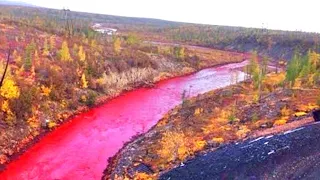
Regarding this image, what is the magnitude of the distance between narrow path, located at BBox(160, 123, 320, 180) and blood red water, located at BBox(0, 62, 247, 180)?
36.9 ft

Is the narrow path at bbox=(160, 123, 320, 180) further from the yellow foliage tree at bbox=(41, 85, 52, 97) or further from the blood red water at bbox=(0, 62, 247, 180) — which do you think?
the yellow foliage tree at bbox=(41, 85, 52, 97)

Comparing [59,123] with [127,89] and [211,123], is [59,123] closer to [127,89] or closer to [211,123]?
[211,123]

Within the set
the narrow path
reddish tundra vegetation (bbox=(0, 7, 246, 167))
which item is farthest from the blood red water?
the narrow path

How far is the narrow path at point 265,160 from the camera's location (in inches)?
994

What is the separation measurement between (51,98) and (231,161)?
3175 centimetres

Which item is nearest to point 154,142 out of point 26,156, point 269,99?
point 26,156

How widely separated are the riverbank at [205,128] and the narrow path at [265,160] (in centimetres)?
300

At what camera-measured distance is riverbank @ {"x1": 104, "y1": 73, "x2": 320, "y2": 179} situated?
35.7 metres

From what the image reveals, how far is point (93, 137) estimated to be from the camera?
47.3 metres

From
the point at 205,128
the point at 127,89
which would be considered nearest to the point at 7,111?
the point at 205,128

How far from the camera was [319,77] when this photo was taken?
60281 mm

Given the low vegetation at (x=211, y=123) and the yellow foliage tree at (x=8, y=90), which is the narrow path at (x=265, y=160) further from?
the yellow foliage tree at (x=8, y=90)

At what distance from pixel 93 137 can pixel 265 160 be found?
25388 mm

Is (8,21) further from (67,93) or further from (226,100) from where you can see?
(226,100)
